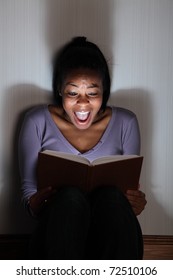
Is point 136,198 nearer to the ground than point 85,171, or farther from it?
nearer to the ground

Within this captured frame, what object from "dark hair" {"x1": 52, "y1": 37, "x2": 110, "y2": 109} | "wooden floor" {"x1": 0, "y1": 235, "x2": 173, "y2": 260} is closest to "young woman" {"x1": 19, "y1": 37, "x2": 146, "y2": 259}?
"dark hair" {"x1": 52, "y1": 37, "x2": 110, "y2": 109}

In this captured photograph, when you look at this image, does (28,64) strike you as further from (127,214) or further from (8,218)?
(127,214)

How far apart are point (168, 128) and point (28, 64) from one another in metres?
0.59

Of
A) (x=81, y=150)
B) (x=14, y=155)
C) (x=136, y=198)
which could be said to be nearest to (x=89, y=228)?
(x=136, y=198)

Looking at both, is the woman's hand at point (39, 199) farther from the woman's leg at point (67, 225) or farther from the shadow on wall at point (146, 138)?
the shadow on wall at point (146, 138)

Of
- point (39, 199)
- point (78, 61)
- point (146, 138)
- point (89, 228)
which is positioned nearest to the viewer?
point (89, 228)

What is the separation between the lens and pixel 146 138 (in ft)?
5.68

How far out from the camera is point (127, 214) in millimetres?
1243

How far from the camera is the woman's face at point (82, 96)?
59.3 inches

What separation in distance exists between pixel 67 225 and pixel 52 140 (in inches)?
18.1

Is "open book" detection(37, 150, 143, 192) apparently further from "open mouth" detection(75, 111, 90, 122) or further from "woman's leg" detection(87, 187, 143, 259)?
"open mouth" detection(75, 111, 90, 122)

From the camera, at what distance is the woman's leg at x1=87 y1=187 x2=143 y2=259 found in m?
1.20

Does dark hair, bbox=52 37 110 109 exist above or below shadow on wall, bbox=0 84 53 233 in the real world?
above

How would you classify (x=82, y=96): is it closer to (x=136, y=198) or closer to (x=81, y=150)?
(x=81, y=150)
